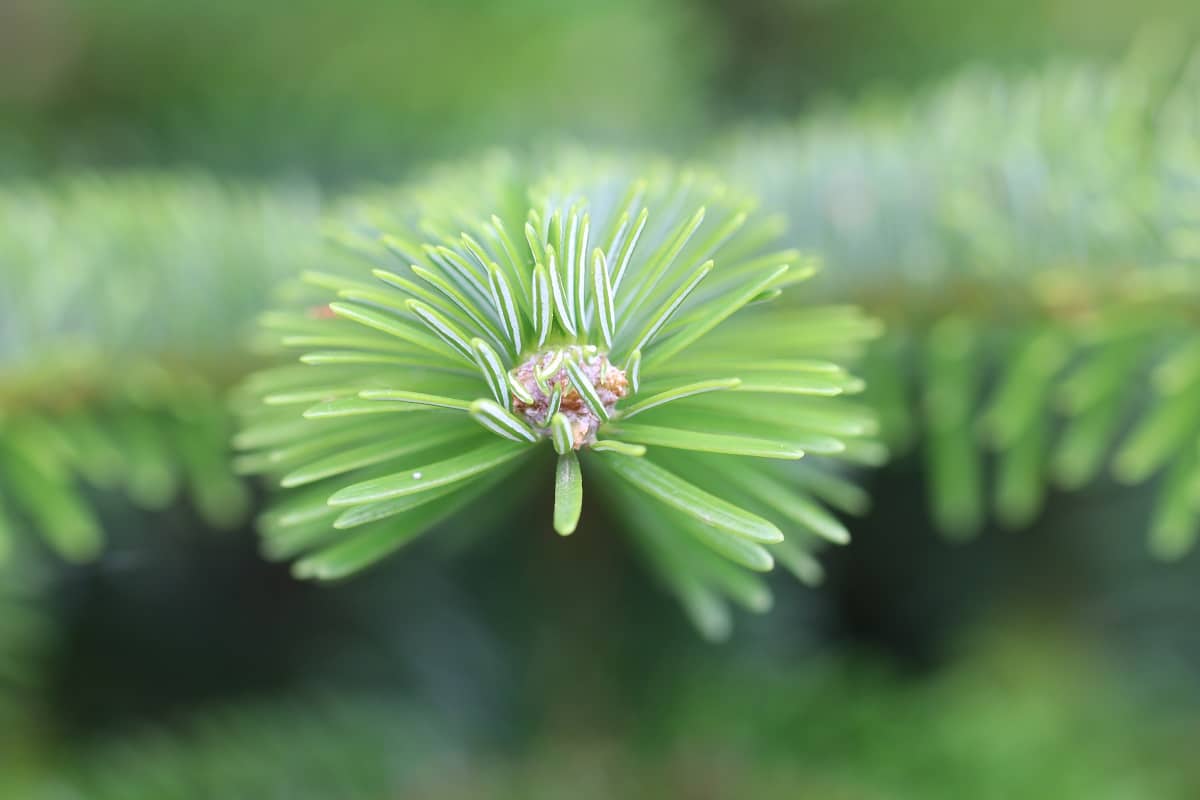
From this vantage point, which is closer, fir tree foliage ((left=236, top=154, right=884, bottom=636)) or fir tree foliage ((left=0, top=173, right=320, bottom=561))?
fir tree foliage ((left=236, top=154, right=884, bottom=636))

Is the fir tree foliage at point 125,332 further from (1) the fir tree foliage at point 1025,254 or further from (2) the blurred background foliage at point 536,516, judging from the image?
(1) the fir tree foliage at point 1025,254

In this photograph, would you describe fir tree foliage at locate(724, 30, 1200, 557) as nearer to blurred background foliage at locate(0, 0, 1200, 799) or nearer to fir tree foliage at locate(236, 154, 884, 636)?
blurred background foliage at locate(0, 0, 1200, 799)

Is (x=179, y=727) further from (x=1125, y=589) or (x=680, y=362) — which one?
(x=1125, y=589)

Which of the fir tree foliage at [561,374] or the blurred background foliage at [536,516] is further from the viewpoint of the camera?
the blurred background foliage at [536,516]

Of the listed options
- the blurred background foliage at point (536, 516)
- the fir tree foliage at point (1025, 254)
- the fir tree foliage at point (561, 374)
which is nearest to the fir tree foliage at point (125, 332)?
the blurred background foliage at point (536, 516)

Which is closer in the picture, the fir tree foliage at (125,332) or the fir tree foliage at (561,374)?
the fir tree foliage at (561,374)

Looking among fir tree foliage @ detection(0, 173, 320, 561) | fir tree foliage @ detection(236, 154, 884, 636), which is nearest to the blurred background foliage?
fir tree foliage @ detection(0, 173, 320, 561)
